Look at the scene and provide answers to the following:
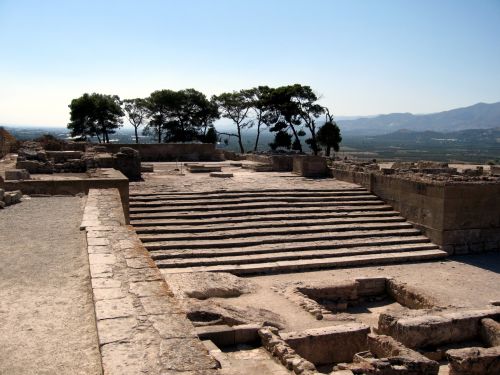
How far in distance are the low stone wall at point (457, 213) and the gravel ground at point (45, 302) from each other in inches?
389

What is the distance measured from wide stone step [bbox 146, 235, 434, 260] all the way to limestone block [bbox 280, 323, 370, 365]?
171 inches

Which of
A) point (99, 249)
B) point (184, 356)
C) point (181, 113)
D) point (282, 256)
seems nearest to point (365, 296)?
point (282, 256)

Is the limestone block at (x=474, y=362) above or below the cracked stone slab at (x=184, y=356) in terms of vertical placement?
below

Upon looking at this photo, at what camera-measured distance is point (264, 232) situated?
12.7m

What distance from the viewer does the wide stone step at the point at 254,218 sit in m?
12.7

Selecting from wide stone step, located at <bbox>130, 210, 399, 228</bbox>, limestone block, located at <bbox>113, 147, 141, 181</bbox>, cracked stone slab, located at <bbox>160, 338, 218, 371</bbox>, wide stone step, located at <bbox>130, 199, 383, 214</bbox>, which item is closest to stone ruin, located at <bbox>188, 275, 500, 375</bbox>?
cracked stone slab, located at <bbox>160, 338, 218, 371</bbox>

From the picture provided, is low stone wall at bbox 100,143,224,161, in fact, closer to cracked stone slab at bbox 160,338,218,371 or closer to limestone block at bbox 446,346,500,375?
limestone block at bbox 446,346,500,375

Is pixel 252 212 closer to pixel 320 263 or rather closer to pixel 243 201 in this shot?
pixel 243 201

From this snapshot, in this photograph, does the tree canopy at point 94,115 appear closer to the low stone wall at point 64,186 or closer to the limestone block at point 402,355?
the low stone wall at point 64,186

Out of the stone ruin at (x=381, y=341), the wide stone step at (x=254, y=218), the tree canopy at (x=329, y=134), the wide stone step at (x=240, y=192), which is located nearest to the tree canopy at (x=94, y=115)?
the tree canopy at (x=329, y=134)

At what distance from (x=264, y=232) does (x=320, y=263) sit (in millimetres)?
1855

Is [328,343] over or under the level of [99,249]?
under

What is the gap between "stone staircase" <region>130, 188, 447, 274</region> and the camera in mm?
11328

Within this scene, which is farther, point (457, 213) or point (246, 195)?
point (246, 195)
